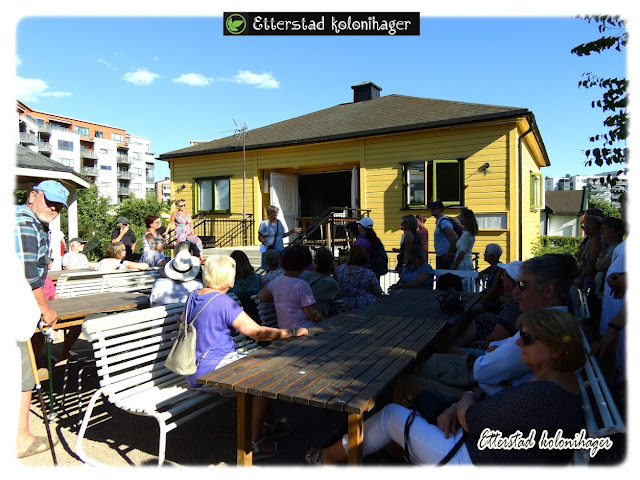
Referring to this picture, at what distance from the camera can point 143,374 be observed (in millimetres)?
2941

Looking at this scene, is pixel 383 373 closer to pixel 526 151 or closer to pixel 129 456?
pixel 129 456

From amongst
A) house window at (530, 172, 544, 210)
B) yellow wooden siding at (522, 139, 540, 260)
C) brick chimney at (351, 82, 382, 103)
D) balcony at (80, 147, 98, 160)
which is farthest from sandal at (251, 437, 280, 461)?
balcony at (80, 147, 98, 160)

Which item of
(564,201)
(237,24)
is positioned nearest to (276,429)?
(237,24)

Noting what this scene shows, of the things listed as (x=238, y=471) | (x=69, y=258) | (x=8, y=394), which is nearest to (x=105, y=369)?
(x=8, y=394)

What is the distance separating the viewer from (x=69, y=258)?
7203mm

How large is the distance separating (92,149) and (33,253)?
293 feet

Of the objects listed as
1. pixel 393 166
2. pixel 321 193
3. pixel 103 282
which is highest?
pixel 393 166

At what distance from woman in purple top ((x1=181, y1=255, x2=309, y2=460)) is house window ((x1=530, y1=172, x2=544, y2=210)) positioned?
12.7 m

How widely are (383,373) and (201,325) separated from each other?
1237 mm

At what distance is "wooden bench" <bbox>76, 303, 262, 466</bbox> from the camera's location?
8.73 feet

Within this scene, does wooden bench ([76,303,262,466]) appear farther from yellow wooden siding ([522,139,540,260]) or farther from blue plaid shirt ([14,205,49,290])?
yellow wooden siding ([522,139,540,260])

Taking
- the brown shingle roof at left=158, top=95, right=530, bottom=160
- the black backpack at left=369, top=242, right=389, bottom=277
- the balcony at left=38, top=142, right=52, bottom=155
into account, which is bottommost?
the black backpack at left=369, top=242, right=389, bottom=277

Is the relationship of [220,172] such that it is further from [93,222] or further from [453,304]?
[93,222]

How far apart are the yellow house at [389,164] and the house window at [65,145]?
229 ft
